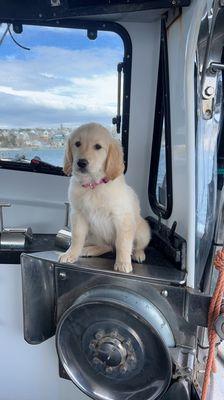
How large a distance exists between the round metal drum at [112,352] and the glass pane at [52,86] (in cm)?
88

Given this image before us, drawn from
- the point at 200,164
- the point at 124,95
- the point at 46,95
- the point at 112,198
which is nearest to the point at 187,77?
the point at 200,164

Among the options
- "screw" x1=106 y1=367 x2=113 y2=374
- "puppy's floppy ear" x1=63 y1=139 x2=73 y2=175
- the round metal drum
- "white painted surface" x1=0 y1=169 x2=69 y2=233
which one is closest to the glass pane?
"white painted surface" x1=0 y1=169 x2=69 y2=233

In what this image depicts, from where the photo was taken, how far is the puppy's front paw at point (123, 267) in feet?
3.71

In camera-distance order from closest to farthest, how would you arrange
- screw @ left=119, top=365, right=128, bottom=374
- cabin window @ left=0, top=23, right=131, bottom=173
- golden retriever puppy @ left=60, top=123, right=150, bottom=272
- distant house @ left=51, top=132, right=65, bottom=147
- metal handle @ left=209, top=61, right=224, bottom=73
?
A: metal handle @ left=209, top=61, right=224, bottom=73
screw @ left=119, top=365, right=128, bottom=374
golden retriever puppy @ left=60, top=123, right=150, bottom=272
cabin window @ left=0, top=23, right=131, bottom=173
distant house @ left=51, top=132, right=65, bottom=147

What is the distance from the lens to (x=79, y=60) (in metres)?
1.55

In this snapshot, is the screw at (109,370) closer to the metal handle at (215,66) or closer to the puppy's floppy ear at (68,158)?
the puppy's floppy ear at (68,158)

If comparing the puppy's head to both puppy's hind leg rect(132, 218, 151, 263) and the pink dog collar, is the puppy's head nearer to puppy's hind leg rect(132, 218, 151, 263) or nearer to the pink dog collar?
the pink dog collar

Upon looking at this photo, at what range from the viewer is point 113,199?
1.24m

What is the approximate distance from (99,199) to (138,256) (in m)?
0.29

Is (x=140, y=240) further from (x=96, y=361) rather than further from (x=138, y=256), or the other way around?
(x=96, y=361)

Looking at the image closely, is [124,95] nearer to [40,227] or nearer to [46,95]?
[46,95]

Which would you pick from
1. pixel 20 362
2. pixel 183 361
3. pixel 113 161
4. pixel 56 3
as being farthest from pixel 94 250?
pixel 56 3

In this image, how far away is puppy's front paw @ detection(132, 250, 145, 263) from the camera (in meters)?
1.33

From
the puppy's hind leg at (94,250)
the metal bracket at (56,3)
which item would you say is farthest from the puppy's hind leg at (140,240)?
the metal bracket at (56,3)
